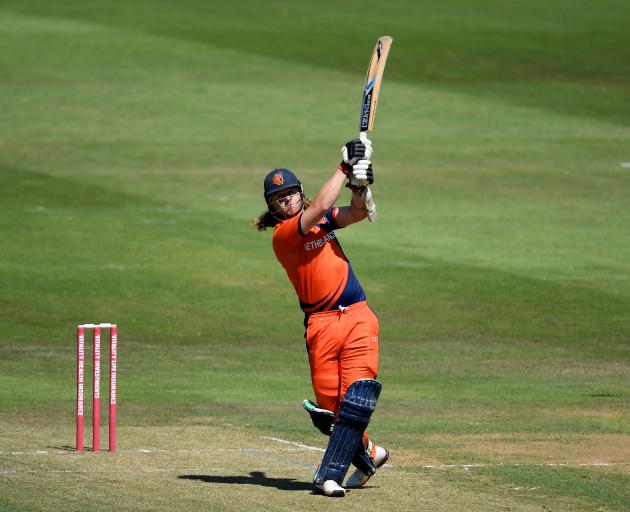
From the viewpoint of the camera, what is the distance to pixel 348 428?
33.2ft

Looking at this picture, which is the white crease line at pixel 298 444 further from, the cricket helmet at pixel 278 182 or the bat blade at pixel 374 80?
the bat blade at pixel 374 80

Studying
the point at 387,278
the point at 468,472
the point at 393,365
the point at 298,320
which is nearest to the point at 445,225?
the point at 387,278

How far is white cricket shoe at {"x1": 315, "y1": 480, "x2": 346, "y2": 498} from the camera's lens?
395 inches

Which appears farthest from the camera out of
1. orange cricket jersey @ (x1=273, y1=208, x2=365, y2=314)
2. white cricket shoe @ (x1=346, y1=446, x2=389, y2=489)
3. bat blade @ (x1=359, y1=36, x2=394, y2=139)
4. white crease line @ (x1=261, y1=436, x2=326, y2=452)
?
white crease line @ (x1=261, y1=436, x2=326, y2=452)

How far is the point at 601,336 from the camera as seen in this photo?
18.4 meters

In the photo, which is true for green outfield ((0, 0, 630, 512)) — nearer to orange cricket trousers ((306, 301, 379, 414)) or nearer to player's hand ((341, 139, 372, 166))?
orange cricket trousers ((306, 301, 379, 414))

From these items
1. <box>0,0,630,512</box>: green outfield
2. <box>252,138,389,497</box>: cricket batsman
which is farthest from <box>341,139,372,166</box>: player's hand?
<box>0,0,630,512</box>: green outfield

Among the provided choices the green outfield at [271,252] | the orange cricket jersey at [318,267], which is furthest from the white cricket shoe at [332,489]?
the orange cricket jersey at [318,267]

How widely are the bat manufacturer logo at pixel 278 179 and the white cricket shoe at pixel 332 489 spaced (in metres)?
Result: 2.02

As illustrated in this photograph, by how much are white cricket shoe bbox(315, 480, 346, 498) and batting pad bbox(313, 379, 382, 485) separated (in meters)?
0.04

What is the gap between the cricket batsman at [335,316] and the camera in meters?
10.1

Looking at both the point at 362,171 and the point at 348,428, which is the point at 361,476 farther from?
the point at 362,171

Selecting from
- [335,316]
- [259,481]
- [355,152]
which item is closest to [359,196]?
[355,152]

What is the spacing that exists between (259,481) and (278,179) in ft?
6.78
